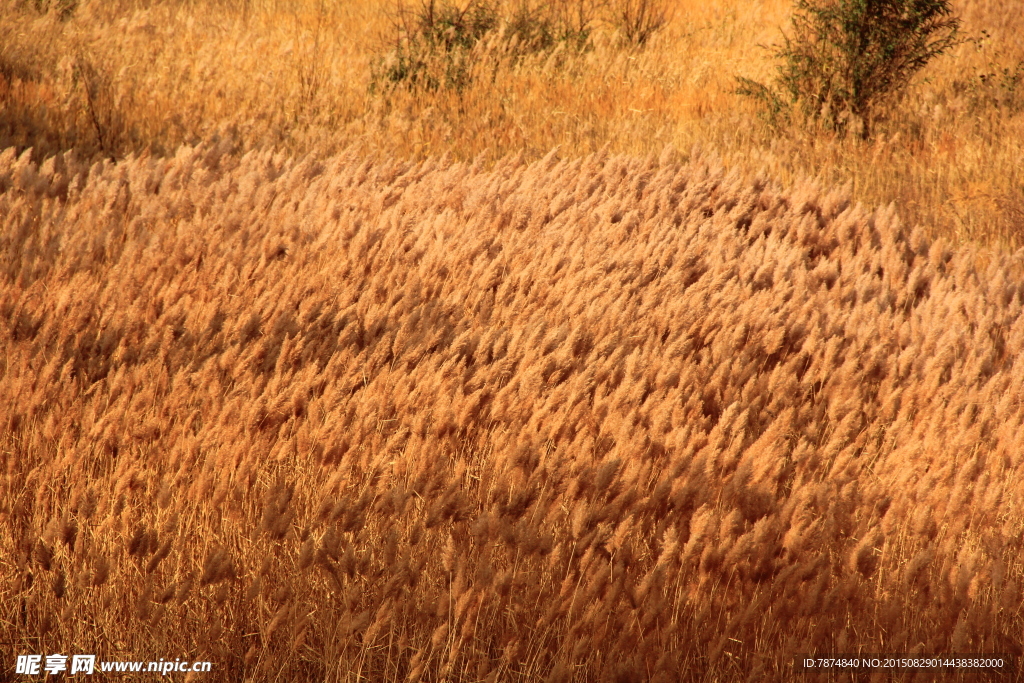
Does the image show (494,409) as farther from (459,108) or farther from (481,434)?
(459,108)

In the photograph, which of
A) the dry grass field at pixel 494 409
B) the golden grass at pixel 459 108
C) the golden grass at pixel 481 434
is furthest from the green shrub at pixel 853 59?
the golden grass at pixel 481 434

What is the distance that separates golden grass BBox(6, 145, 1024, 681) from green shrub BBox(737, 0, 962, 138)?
344 cm

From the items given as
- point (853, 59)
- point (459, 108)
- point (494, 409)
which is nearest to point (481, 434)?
point (494, 409)

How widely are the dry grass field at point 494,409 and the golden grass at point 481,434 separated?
2cm

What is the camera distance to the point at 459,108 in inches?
328

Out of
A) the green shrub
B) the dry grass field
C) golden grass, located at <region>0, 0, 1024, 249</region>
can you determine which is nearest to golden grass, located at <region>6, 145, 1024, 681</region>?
the dry grass field

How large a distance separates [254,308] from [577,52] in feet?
27.0

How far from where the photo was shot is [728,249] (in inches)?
202

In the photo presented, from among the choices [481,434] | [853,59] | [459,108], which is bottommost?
[481,434]

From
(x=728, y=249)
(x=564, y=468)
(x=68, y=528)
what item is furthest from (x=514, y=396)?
(x=728, y=249)

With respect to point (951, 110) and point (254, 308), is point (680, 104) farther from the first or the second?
point (254, 308)

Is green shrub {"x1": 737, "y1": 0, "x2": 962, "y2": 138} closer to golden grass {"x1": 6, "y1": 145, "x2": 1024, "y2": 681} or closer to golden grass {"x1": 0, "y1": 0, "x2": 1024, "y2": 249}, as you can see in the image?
golden grass {"x1": 0, "y1": 0, "x2": 1024, "y2": 249}

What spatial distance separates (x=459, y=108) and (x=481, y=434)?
19.0 feet

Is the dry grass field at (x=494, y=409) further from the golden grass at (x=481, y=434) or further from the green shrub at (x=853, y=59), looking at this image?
the green shrub at (x=853, y=59)
